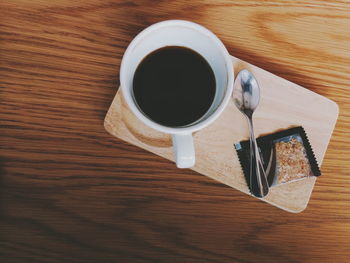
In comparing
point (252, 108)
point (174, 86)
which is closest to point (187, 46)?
point (174, 86)

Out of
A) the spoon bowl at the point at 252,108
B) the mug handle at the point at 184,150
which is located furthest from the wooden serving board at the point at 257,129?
the mug handle at the point at 184,150

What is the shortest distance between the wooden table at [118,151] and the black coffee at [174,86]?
9 centimetres

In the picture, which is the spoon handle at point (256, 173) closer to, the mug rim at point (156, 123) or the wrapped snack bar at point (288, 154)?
the wrapped snack bar at point (288, 154)

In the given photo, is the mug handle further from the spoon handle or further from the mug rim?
the spoon handle

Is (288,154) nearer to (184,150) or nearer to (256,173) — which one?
(256,173)

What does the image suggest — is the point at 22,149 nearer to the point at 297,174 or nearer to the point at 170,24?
the point at 170,24

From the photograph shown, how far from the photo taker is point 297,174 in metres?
0.66

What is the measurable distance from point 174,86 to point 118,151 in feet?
0.55

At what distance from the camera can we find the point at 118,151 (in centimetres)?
66

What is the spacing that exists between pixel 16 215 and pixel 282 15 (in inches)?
25.6

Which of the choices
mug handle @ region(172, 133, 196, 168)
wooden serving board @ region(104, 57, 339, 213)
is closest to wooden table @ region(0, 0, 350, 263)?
wooden serving board @ region(104, 57, 339, 213)

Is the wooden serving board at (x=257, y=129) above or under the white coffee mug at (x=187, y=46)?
under

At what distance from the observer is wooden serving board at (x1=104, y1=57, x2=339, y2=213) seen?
641 mm

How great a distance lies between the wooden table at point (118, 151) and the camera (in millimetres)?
646
